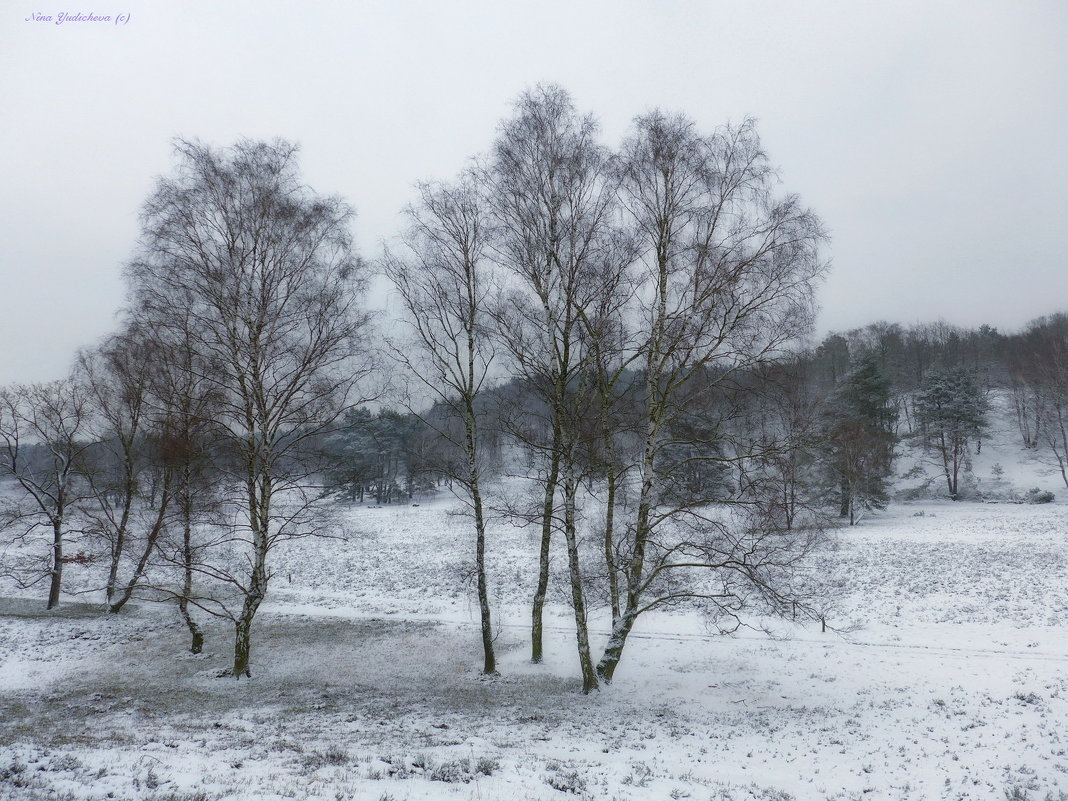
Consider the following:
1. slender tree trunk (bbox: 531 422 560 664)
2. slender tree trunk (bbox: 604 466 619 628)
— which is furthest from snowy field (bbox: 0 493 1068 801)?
slender tree trunk (bbox: 604 466 619 628)

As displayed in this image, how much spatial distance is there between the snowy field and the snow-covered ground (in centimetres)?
6

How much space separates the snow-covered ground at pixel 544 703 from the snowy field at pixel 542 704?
0.06 meters

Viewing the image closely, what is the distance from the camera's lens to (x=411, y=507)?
2041 inches

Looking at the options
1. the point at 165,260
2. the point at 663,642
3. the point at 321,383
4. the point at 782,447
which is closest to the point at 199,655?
the point at 321,383

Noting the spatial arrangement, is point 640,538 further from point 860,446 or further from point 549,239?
point 860,446

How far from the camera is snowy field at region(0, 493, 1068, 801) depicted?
21.9 feet

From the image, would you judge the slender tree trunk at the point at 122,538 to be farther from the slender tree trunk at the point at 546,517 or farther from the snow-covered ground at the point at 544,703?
the slender tree trunk at the point at 546,517

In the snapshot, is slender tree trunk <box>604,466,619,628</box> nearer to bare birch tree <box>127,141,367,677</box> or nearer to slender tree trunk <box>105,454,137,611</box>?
bare birch tree <box>127,141,367,677</box>

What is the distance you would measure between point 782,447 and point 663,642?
7.63 m

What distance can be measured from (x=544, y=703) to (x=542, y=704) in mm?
69

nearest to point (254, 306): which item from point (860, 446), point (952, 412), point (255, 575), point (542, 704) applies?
point (255, 575)

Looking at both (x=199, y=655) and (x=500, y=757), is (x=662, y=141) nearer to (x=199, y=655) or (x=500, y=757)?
(x=500, y=757)

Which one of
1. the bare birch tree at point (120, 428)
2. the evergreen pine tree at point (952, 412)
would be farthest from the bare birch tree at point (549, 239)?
the evergreen pine tree at point (952, 412)

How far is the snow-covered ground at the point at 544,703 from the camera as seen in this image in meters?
6.68
